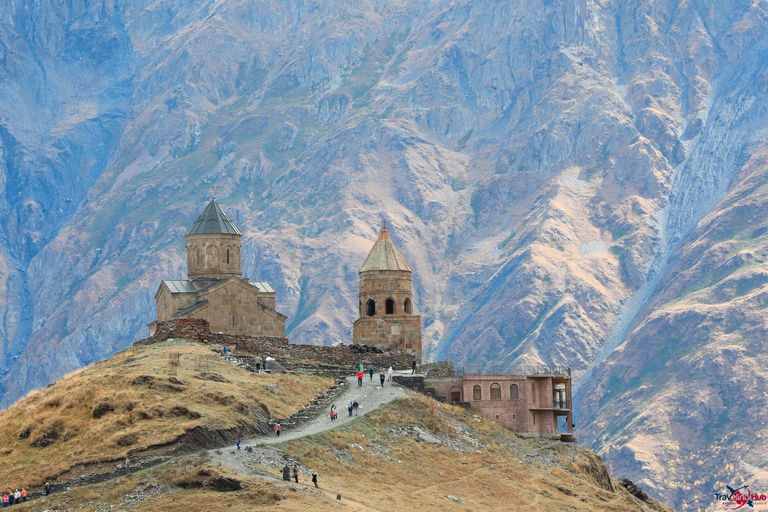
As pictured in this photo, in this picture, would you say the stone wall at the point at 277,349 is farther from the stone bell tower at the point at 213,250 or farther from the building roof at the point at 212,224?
the building roof at the point at 212,224

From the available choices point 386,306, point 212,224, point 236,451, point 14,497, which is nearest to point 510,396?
point 386,306

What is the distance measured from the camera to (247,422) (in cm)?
4962

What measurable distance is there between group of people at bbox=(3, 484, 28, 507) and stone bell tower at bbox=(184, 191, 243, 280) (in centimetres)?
3448

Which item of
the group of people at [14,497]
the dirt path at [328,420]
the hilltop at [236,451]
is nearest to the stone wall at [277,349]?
the hilltop at [236,451]

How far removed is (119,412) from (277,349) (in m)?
18.1

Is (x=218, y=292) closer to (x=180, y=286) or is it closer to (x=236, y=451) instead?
(x=180, y=286)

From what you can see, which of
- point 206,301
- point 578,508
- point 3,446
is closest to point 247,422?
point 3,446

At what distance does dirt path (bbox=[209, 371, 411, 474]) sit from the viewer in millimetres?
45500

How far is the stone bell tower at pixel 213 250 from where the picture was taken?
77.9 metres

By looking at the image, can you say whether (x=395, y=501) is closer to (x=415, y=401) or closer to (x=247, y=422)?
(x=247, y=422)

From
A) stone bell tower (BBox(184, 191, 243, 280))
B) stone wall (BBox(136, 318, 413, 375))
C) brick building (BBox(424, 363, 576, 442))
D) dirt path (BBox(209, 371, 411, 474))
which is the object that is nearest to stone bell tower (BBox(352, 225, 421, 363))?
stone wall (BBox(136, 318, 413, 375))

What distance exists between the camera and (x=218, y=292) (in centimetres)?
7369

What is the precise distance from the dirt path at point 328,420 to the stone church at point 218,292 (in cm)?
1106
